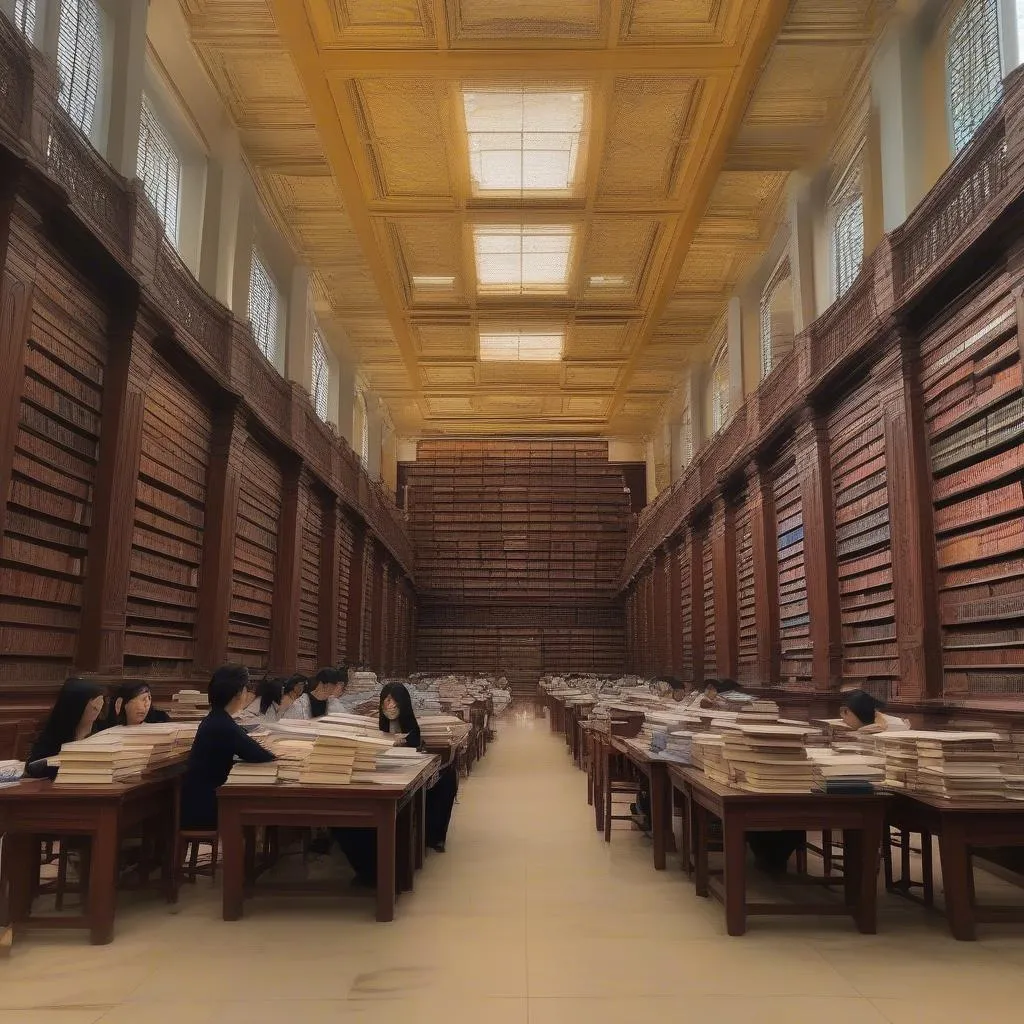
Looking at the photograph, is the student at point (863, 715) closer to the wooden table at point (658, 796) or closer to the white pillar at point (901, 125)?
the wooden table at point (658, 796)

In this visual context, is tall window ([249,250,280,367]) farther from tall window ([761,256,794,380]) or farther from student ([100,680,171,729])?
student ([100,680,171,729])

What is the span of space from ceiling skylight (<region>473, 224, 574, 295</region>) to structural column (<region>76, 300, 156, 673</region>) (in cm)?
664

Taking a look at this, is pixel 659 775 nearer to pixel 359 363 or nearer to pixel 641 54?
pixel 641 54

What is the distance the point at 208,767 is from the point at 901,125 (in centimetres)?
720

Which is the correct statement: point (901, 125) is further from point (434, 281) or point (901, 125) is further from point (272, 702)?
point (434, 281)

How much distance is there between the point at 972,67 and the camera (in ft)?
24.0

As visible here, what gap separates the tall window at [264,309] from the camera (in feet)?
41.0

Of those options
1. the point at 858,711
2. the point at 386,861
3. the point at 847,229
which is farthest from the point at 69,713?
the point at 847,229

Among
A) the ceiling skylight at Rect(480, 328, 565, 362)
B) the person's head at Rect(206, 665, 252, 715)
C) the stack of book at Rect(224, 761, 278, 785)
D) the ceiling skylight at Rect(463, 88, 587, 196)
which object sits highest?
the ceiling skylight at Rect(480, 328, 565, 362)

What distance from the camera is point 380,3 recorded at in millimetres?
8164

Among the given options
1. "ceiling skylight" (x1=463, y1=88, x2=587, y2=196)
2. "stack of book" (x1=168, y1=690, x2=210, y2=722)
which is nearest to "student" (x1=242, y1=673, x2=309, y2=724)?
"stack of book" (x1=168, y1=690, x2=210, y2=722)

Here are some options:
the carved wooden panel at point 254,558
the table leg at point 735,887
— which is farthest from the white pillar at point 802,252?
the table leg at point 735,887

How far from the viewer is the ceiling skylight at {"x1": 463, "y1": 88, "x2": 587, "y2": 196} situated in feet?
32.3

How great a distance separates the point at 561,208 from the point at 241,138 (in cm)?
379
